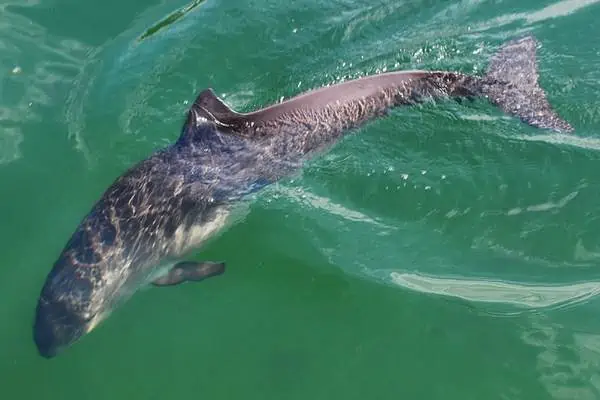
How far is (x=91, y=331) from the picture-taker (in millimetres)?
7855

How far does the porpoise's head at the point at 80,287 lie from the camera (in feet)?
24.3

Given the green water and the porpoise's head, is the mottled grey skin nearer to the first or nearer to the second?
the porpoise's head

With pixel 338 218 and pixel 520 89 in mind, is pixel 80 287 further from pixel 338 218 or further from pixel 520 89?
pixel 520 89

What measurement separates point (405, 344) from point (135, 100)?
5274 mm

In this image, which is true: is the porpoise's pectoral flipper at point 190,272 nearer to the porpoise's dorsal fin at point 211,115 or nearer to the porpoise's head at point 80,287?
the porpoise's head at point 80,287

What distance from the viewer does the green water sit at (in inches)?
296

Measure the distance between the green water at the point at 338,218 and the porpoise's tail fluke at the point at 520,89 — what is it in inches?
6.3

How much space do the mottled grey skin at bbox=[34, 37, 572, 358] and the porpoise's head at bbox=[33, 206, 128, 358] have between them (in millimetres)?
11

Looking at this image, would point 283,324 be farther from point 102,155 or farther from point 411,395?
point 102,155

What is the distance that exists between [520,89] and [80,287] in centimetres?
594

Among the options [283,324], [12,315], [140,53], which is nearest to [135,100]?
[140,53]

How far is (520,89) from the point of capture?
9.26 metres

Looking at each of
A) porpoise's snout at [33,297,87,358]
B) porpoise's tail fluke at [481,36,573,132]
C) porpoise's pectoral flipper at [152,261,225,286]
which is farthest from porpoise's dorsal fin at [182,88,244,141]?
porpoise's tail fluke at [481,36,573,132]

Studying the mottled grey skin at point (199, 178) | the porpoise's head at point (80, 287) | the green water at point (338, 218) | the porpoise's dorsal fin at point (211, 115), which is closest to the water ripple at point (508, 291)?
the green water at point (338, 218)
